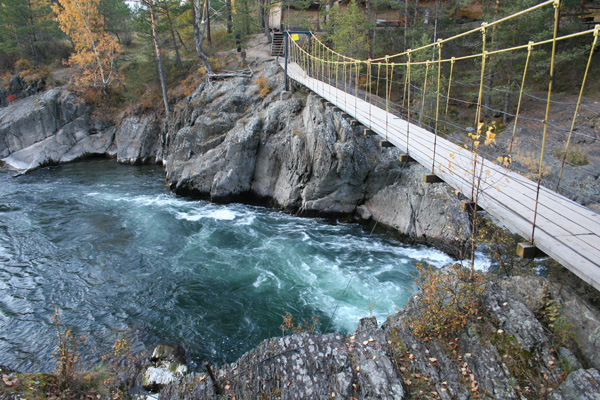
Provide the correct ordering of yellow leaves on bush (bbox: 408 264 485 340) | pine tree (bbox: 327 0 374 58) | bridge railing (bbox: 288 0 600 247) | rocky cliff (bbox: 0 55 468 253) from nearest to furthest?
yellow leaves on bush (bbox: 408 264 485 340), rocky cliff (bbox: 0 55 468 253), bridge railing (bbox: 288 0 600 247), pine tree (bbox: 327 0 374 58)

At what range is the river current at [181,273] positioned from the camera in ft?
20.9

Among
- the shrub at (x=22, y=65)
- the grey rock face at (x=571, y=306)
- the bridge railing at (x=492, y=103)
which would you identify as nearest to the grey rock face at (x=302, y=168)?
the bridge railing at (x=492, y=103)

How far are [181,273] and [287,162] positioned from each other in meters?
5.57

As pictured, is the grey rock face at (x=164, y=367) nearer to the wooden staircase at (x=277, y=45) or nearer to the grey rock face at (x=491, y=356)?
the grey rock face at (x=491, y=356)

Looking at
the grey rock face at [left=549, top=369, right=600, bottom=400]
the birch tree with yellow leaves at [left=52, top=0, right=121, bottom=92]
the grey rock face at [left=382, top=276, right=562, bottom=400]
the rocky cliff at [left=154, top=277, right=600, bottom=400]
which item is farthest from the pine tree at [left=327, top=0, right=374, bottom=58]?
the grey rock face at [left=549, top=369, right=600, bottom=400]

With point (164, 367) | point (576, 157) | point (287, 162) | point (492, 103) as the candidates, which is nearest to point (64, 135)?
point (287, 162)

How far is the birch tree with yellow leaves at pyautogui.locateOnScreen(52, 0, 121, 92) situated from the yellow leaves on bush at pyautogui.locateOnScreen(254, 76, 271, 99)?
1066cm

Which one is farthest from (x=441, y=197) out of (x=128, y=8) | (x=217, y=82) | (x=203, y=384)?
(x=128, y=8)

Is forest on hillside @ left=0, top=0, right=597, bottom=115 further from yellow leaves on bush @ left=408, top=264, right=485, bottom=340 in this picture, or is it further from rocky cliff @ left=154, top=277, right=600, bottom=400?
rocky cliff @ left=154, top=277, right=600, bottom=400

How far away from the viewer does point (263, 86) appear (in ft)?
50.4

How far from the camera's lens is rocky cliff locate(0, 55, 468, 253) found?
1005 cm

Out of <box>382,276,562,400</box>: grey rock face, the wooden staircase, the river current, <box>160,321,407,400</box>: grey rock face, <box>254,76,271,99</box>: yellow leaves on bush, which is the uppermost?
the wooden staircase

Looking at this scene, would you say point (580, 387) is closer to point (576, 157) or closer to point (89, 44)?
point (576, 157)

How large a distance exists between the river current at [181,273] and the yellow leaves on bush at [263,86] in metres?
5.43
